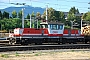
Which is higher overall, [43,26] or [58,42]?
[43,26]

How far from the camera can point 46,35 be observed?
30.8 metres

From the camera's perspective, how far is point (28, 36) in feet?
96.9

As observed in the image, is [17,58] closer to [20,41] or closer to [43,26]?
[20,41]

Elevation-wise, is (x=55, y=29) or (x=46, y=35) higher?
(x=55, y=29)

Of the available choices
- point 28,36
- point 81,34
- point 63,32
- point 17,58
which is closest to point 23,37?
point 28,36

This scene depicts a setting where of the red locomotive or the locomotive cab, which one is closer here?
the red locomotive

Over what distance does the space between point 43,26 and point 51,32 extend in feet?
4.85

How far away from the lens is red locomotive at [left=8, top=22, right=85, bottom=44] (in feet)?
95.5

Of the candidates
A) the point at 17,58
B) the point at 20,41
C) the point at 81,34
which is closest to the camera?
the point at 17,58

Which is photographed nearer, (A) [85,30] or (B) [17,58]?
(B) [17,58]

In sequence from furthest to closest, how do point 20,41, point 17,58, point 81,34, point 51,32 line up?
point 81,34
point 51,32
point 20,41
point 17,58

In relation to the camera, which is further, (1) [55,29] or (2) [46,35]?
(1) [55,29]

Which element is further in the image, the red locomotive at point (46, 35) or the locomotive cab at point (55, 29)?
the locomotive cab at point (55, 29)

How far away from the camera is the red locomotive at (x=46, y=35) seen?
95.5 feet
